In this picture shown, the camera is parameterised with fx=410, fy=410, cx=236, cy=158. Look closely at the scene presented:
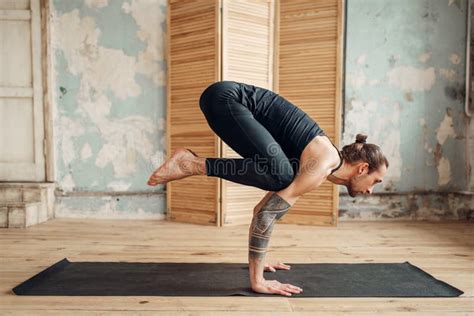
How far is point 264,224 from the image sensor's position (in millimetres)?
1974

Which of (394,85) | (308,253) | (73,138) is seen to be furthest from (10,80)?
(394,85)

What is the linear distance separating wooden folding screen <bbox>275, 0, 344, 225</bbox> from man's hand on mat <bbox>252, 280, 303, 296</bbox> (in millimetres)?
1965

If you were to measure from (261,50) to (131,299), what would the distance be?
279 centimetres

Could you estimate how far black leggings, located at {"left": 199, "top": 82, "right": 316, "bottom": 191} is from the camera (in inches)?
77.9

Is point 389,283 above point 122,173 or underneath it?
underneath

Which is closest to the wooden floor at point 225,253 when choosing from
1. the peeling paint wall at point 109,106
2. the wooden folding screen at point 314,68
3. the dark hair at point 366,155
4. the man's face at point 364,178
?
the wooden folding screen at point 314,68

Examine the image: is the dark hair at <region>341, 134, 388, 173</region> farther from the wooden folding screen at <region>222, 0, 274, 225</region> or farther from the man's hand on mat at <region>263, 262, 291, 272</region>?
the wooden folding screen at <region>222, 0, 274, 225</region>

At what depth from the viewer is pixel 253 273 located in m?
2.01

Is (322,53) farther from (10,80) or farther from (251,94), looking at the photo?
(10,80)

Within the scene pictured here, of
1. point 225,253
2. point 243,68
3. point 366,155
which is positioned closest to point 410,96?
point 243,68

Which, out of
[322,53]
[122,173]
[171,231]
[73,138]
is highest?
[322,53]

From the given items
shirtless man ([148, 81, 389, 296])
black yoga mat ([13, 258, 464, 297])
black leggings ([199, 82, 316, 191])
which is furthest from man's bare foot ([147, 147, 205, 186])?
black yoga mat ([13, 258, 464, 297])

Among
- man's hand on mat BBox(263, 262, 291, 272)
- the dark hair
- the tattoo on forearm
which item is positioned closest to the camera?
the tattoo on forearm

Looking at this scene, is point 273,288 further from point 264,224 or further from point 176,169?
point 176,169
